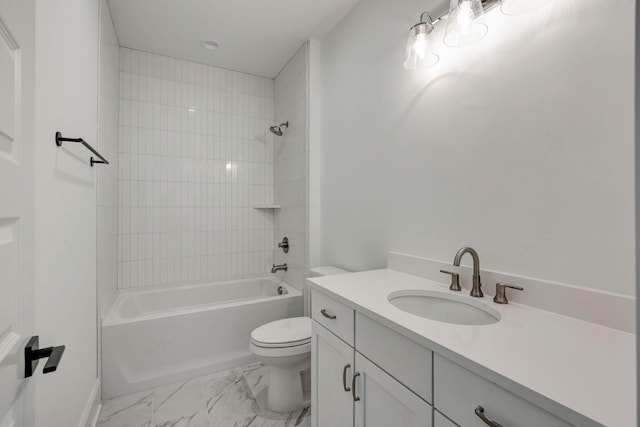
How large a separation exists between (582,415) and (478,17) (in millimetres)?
1266

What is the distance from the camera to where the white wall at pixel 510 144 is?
848 millimetres

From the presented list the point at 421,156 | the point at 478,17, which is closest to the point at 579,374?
the point at 421,156

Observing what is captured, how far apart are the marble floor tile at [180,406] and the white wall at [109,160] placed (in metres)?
0.68

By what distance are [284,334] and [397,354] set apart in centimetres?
104

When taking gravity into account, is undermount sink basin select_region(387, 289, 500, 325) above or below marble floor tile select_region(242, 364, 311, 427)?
above

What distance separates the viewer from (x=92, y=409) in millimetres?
1604

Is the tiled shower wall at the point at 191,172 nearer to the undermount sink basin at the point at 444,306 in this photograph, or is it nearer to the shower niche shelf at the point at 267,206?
the shower niche shelf at the point at 267,206

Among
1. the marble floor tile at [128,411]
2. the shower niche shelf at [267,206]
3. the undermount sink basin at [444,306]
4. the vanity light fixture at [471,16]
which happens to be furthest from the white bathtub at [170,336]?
the vanity light fixture at [471,16]

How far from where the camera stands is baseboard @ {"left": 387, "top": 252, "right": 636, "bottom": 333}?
2.62 ft

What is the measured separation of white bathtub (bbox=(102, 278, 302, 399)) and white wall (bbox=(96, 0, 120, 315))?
197 millimetres

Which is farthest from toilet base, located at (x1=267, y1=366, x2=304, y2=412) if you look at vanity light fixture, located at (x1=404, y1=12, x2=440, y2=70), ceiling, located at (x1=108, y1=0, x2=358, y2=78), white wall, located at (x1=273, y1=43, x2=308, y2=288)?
ceiling, located at (x1=108, y1=0, x2=358, y2=78)

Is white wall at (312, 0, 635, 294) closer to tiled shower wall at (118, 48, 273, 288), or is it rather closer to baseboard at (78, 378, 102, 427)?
tiled shower wall at (118, 48, 273, 288)

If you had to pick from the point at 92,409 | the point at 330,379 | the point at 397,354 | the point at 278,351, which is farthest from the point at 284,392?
the point at 397,354

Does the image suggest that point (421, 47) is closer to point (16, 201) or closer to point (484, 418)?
point (484, 418)
